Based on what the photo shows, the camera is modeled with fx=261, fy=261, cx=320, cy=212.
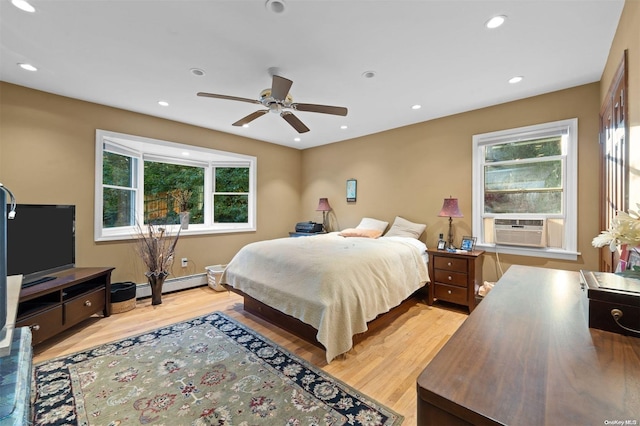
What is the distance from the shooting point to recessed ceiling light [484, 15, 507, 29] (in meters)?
1.86

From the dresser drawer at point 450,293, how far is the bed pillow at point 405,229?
0.82 m

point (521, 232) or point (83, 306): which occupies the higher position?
point (521, 232)

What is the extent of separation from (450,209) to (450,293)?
1091mm

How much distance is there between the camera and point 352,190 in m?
5.00

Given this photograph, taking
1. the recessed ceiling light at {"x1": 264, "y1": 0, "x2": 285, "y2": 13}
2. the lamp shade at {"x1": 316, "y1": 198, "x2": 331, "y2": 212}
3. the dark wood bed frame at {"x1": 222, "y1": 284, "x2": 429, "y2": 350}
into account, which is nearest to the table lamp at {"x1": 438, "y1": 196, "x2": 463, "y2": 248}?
the dark wood bed frame at {"x1": 222, "y1": 284, "x2": 429, "y2": 350}

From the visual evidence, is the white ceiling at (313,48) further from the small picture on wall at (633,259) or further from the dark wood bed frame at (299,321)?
the dark wood bed frame at (299,321)

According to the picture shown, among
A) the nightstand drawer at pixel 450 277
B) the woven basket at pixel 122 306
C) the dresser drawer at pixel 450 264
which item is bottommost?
the woven basket at pixel 122 306

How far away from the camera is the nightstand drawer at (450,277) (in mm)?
3223

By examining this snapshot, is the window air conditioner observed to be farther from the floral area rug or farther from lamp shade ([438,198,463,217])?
the floral area rug

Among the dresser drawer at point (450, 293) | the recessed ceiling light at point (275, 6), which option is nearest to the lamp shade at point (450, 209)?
the dresser drawer at point (450, 293)

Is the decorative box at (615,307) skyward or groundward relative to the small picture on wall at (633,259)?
groundward

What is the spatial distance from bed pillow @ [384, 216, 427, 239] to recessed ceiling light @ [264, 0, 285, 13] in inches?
125

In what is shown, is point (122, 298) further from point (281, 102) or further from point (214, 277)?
point (281, 102)

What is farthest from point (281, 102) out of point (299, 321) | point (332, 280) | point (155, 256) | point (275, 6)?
point (155, 256)
